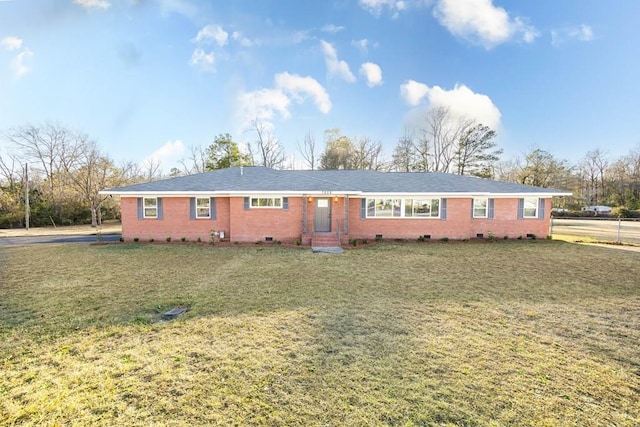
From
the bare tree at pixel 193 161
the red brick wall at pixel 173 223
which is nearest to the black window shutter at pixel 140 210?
the red brick wall at pixel 173 223

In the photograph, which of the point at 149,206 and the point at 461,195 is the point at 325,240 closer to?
the point at 461,195

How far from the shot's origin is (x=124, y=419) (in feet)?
8.70

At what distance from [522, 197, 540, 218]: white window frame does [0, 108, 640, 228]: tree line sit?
2056cm

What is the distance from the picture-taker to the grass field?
111 inches

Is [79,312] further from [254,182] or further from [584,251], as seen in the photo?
[584,251]

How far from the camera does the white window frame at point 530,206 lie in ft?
53.2

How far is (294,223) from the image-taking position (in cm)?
1502

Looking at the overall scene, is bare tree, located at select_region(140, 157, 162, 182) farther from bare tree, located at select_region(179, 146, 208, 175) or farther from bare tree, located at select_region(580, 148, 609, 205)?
bare tree, located at select_region(580, 148, 609, 205)

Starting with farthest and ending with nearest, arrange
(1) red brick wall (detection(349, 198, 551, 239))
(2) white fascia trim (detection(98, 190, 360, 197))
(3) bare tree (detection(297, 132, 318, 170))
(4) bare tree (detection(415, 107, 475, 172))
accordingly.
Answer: (3) bare tree (detection(297, 132, 318, 170)), (4) bare tree (detection(415, 107, 475, 172)), (1) red brick wall (detection(349, 198, 551, 239)), (2) white fascia trim (detection(98, 190, 360, 197))

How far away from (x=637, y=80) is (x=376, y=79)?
1850 cm

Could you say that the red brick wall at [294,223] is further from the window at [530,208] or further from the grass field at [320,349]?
the grass field at [320,349]

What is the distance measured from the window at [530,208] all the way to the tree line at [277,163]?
2057 centimetres

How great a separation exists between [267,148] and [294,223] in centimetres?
2482

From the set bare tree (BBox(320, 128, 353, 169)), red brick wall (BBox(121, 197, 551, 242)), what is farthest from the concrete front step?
bare tree (BBox(320, 128, 353, 169))
